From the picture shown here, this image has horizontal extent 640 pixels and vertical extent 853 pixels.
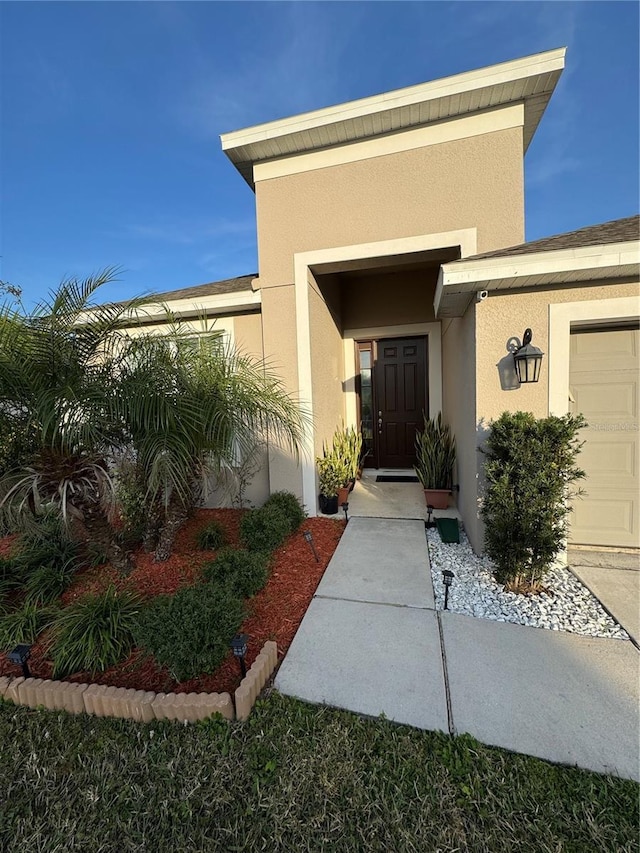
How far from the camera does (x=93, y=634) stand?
8.71ft

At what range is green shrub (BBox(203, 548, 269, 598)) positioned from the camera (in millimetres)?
3229

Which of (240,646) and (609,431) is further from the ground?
(609,431)

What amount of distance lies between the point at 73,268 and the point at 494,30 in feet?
19.7

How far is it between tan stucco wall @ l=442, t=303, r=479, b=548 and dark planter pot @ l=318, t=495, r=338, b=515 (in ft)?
6.06

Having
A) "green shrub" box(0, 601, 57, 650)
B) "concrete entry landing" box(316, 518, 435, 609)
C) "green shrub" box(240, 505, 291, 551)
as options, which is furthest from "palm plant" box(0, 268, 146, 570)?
"concrete entry landing" box(316, 518, 435, 609)

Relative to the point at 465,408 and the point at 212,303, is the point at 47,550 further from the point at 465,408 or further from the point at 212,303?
the point at 465,408

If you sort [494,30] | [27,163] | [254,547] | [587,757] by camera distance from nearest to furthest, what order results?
[587,757]
[254,547]
[494,30]
[27,163]

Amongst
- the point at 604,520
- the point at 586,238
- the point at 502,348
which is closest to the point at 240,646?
the point at 502,348

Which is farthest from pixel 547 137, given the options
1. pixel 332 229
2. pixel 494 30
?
pixel 332 229

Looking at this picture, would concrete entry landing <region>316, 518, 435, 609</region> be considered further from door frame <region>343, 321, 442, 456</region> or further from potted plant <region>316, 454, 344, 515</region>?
door frame <region>343, 321, 442, 456</region>

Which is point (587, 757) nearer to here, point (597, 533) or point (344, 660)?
point (344, 660)

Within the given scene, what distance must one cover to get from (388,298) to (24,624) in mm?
7345

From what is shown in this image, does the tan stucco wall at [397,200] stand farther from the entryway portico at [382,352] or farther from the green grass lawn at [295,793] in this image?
the green grass lawn at [295,793]

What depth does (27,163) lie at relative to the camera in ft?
25.0
